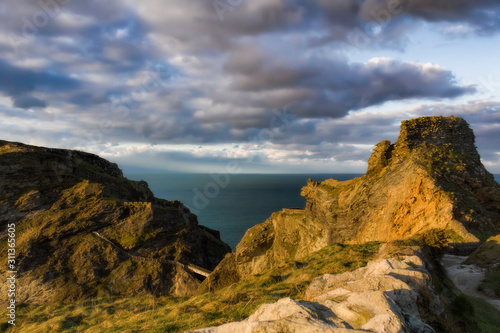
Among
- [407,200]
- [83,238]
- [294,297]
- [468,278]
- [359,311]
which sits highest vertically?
[407,200]

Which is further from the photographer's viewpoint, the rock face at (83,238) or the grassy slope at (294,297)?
the rock face at (83,238)

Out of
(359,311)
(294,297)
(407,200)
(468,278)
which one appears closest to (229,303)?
(294,297)

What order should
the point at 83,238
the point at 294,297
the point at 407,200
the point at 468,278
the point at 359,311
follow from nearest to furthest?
the point at 359,311 → the point at 294,297 → the point at 468,278 → the point at 407,200 → the point at 83,238

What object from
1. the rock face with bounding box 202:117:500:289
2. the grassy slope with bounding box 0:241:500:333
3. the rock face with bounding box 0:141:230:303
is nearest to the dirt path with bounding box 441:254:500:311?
the grassy slope with bounding box 0:241:500:333

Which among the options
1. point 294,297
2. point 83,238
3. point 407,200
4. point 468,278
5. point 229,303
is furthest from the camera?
point 83,238

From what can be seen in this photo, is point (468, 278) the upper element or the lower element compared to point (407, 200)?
lower

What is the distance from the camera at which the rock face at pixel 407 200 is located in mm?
22078

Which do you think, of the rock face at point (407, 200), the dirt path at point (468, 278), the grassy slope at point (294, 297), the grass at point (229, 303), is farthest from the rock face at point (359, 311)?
the rock face at point (407, 200)

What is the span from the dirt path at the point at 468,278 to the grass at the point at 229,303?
3938 mm

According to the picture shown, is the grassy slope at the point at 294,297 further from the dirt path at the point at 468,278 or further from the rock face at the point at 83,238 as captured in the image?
the rock face at the point at 83,238

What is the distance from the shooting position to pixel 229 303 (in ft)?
39.2

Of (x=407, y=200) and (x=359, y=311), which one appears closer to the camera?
(x=359, y=311)

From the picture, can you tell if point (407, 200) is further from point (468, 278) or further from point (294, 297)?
point (294, 297)

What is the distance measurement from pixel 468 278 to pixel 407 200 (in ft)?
40.2
